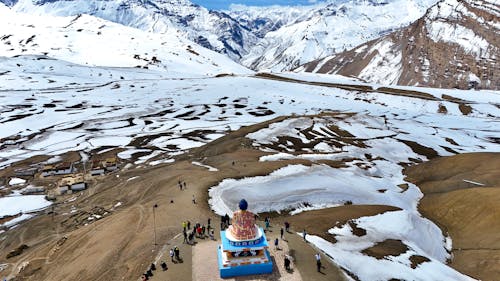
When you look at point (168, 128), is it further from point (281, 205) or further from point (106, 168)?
point (281, 205)

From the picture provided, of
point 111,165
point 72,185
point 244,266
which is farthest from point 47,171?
point 244,266

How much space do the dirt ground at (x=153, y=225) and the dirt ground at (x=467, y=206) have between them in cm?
16

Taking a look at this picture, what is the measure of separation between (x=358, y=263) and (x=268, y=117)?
430 ft

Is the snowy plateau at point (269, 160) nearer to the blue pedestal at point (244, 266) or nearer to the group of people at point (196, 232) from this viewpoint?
the group of people at point (196, 232)

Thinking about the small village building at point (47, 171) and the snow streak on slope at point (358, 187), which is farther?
the small village building at point (47, 171)

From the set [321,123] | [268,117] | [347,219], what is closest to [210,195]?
A: [347,219]

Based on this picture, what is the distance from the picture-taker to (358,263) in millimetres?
42750

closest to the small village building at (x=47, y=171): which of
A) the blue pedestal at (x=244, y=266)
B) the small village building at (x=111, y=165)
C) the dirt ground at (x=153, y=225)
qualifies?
the small village building at (x=111, y=165)

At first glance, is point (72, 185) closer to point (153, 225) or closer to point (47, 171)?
point (47, 171)

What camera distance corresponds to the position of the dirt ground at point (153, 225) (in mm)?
40500

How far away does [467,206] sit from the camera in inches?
2453

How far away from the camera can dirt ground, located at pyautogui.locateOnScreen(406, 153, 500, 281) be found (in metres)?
50.2

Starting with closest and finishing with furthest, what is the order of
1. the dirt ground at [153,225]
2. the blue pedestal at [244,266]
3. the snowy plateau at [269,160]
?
the blue pedestal at [244,266] < the dirt ground at [153,225] < the snowy plateau at [269,160]

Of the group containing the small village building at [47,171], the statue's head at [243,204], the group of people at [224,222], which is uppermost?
the statue's head at [243,204]
